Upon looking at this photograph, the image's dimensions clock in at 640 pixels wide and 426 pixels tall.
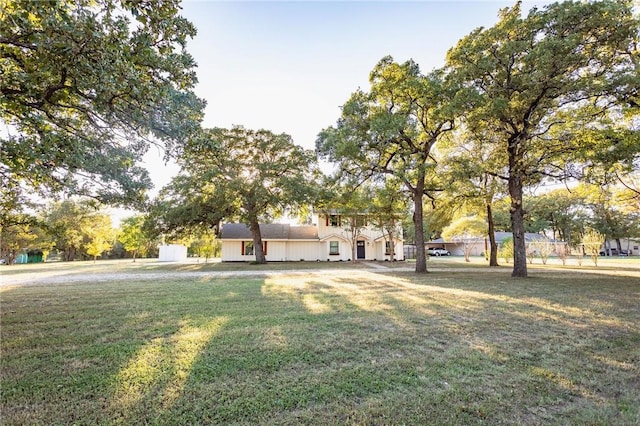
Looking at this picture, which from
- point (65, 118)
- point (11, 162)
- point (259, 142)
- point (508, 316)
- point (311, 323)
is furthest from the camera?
point (259, 142)

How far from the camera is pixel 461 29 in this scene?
12102mm

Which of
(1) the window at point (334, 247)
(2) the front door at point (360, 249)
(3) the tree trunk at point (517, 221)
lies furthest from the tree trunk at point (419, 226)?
(1) the window at point (334, 247)

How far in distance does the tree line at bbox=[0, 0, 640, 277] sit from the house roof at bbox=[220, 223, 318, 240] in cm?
532

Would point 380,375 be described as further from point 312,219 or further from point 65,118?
point 312,219

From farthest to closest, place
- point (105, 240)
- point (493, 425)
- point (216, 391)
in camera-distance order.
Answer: point (105, 240) → point (216, 391) → point (493, 425)

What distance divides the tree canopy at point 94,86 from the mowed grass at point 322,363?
109 inches

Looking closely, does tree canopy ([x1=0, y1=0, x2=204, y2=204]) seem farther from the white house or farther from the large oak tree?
the white house

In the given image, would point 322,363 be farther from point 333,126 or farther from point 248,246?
point 248,246

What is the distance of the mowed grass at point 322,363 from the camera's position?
2.64 metres

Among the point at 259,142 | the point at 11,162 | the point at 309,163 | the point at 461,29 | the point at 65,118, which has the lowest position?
the point at 11,162

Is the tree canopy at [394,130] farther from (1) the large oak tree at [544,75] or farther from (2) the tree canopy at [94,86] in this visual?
(2) the tree canopy at [94,86]

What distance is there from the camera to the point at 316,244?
28.4 meters

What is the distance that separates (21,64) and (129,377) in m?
5.31

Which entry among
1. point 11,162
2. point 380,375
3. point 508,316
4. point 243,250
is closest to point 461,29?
point 508,316
